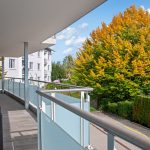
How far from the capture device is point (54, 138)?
2.23 meters

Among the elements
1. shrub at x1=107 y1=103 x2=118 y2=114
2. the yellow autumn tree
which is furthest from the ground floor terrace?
the yellow autumn tree

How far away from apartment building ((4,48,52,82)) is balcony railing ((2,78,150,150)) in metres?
31.3

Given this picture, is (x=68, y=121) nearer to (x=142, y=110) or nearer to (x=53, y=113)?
(x=53, y=113)

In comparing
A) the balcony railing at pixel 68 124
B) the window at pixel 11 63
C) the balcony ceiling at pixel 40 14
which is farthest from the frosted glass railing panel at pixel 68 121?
the window at pixel 11 63

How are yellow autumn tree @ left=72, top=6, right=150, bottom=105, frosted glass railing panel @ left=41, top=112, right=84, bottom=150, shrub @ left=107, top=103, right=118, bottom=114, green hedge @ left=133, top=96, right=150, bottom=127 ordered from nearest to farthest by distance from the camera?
frosted glass railing panel @ left=41, top=112, right=84, bottom=150
green hedge @ left=133, top=96, right=150, bottom=127
shrub @ left=107, top=103, right=118, bottom=114
yellow autumn tree @ left=72, top=6, right=150, bottom=105

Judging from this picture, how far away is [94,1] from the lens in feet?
13.6

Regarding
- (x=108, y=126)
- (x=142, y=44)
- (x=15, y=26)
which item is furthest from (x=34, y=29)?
(x=142, y=44)

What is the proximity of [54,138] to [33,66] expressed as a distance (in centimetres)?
4106

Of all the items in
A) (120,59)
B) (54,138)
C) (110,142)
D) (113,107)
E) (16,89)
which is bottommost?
(113,107)

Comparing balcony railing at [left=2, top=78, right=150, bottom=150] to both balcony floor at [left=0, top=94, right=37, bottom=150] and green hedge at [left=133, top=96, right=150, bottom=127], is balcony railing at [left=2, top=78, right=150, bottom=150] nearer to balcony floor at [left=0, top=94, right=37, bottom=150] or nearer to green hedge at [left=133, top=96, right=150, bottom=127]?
balcony floor at [left=0, top=94, right=37, bottom=150]

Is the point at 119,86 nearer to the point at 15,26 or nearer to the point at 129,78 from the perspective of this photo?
the point at 129,78

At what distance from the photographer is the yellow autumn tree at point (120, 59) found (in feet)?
62.8

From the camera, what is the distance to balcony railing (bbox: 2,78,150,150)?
3.45ft

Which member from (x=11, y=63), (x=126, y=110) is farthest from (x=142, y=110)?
(x=11, y=63)
